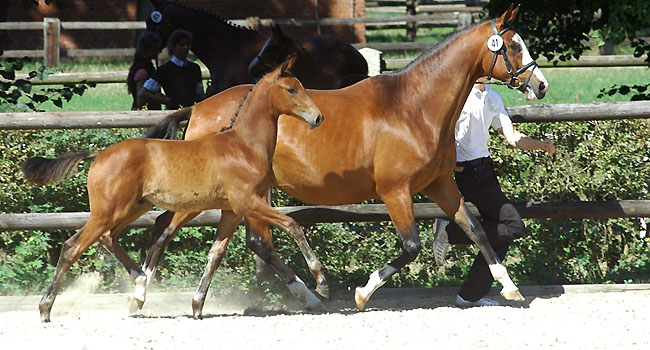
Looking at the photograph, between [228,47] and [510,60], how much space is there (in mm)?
3770

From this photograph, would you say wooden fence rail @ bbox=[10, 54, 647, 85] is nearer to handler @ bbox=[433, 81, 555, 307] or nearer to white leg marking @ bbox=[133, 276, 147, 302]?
handler @ bbox=[433, 81, 555, 307]

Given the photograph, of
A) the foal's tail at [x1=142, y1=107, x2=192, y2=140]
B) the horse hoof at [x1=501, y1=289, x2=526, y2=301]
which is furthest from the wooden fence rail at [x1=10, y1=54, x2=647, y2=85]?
the horse hoof at [x1=501, y1=289, x2=526, y2=301]

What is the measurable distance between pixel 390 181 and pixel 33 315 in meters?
2.61

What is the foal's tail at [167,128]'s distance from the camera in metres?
6.44

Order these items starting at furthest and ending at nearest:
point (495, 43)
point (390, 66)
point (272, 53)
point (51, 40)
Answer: point (51, 40) < point (390, 66) < point (272, 53) < point (495, 43)

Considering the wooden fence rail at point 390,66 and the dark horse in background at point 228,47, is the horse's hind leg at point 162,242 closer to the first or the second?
the dark horse in background at point 228,47

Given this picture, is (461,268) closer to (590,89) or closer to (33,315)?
(33,315)

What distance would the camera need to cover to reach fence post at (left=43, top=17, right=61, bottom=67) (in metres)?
18.9

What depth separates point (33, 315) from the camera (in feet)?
21.4

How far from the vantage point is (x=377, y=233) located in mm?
7324

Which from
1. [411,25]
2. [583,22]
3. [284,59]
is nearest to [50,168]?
[284,59]

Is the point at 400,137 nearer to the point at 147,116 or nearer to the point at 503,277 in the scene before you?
the point at 503,277

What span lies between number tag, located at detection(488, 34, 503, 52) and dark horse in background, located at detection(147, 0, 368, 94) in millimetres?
3045

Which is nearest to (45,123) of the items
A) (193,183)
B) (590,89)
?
(193,183)
